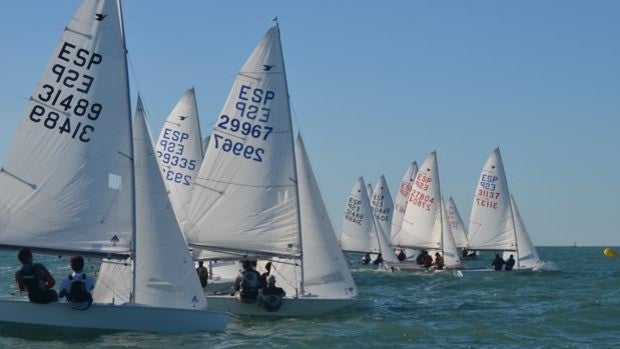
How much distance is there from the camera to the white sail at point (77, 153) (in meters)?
16.7

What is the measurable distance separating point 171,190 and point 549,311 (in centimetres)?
976

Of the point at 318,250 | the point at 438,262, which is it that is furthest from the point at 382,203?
the point at 318,250

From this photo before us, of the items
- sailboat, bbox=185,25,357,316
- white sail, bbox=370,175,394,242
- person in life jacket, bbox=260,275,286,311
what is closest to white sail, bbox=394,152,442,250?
white sail, bbox=370,175,394,242

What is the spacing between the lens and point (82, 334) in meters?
16.1

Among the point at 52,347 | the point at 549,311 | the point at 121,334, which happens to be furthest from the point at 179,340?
the point at 549,311

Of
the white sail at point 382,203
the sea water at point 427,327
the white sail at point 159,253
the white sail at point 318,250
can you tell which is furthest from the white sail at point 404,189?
the white sail at point 159,253

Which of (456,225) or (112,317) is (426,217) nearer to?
(456,225)

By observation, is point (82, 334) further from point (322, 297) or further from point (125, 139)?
point (322, 297)

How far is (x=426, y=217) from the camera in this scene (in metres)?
46.6

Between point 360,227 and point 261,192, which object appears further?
point 360,227

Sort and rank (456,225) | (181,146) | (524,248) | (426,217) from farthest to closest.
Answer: (456,225), (426,217), (524,248), (181,146)

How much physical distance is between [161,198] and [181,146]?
1052 cm

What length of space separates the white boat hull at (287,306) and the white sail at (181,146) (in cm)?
724

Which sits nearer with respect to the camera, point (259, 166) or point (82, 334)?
point (82, 334)
